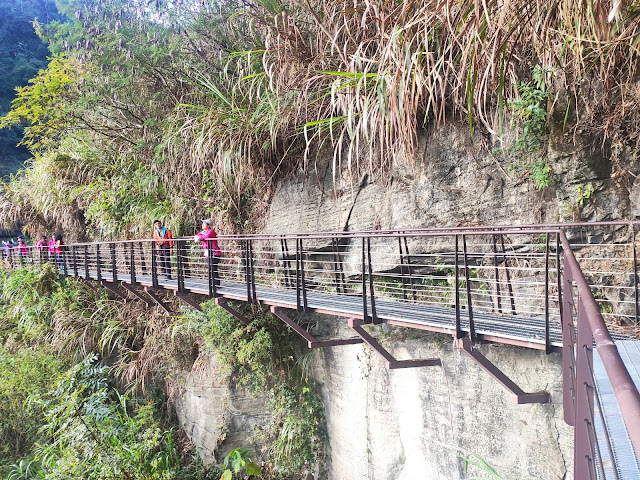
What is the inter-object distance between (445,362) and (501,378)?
1.20 m

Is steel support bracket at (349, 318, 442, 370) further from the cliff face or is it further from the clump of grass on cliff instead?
the clump of grass on cliff

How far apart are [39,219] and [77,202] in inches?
156

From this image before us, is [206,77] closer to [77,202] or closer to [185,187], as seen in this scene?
[185,187]

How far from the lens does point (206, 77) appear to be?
7.80 m

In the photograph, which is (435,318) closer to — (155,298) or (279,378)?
(279,378)

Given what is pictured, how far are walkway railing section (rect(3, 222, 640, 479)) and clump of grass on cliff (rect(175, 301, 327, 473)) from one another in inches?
32.3

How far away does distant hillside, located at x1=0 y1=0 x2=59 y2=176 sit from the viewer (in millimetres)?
27281

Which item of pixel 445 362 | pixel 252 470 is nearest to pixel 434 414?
pixel 445 362

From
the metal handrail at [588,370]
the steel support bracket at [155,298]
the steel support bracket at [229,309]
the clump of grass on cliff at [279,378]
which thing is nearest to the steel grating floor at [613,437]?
the metal handrail at [588,370]

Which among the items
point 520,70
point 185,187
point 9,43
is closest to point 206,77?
point 185,187

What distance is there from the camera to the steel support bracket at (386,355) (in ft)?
13.3

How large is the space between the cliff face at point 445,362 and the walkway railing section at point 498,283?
0.30 m

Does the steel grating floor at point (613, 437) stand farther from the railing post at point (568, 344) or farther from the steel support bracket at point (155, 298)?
the steel support bracket at point (155, 298)

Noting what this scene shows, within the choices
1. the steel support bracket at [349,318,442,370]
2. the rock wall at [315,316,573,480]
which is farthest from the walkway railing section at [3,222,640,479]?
the rock wall at [315,316,573,480]
